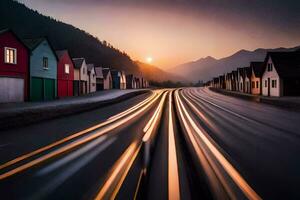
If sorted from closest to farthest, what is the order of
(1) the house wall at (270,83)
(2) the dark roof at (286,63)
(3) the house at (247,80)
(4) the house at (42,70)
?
(4) the house at (42,70) < (1) the house wall at (270,83) < (2) the dark roof at (286,63) < (3) the house at (247,80)

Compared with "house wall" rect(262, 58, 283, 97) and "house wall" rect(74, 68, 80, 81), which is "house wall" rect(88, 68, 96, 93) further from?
"house wall" rect(262, 58, 283, 97)

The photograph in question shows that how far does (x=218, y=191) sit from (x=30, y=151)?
564 centimetres

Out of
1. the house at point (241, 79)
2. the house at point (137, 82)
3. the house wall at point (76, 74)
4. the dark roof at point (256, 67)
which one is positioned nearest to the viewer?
the house wall at point (76, 74)

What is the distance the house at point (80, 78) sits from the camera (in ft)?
140

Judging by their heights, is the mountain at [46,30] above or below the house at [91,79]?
above

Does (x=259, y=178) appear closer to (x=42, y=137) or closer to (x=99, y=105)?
(x=42, y=137)

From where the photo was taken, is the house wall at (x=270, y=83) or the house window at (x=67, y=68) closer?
the house wall at (x=270, y=83)

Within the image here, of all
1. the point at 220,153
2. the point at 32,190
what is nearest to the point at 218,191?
the point at 220,153

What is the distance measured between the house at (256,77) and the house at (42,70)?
125ft

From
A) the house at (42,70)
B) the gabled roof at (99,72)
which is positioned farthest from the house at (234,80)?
the house at (42,70)

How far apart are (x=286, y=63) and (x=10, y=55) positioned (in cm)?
4023

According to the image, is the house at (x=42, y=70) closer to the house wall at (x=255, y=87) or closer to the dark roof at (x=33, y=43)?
the dark roof at (x=33, y=43)

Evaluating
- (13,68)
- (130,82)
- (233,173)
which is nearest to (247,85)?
(13,68)

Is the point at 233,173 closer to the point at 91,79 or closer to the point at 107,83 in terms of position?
the point at 91,79
